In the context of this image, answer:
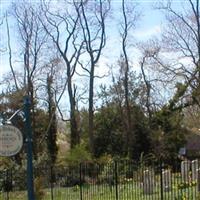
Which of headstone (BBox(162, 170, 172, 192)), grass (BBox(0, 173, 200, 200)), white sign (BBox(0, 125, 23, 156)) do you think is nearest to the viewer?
white sign (BBox(0, 125, 23, 156))

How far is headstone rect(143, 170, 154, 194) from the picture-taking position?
24.9m

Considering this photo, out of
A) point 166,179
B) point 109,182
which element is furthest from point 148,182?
point 109,182

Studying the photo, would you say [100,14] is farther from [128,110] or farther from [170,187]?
[170,187]

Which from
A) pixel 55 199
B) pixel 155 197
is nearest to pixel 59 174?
pixel 55 199

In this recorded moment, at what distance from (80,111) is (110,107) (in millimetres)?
4029

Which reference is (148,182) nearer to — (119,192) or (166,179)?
(166,179)

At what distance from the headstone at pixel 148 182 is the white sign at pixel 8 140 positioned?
11.6 metres

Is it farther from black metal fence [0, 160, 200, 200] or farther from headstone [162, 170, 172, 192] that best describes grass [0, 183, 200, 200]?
headstone [162, 170, 172, 192]

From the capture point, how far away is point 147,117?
2359 inches

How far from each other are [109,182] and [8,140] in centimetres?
1578

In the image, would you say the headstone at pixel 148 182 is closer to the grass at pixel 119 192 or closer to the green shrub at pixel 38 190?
the grass at pixel 119 192

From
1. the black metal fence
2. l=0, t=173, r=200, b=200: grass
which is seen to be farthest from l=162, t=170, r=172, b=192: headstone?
l=0, t=173, r=200, b=200: grass

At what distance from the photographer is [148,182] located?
2484cm

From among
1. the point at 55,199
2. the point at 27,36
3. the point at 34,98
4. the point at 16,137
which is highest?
the point at 27,36
